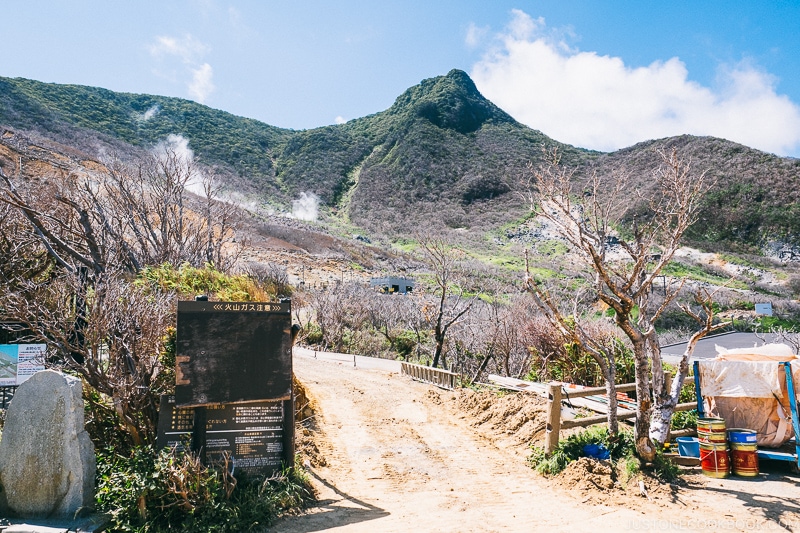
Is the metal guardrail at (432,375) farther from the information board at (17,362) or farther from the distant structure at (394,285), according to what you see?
the distant structure at (394,285)

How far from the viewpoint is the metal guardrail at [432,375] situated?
1597 centimetres

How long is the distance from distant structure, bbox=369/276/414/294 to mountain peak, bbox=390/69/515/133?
315ft

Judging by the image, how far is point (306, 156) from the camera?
126 meters

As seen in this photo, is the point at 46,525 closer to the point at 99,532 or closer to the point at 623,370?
the point at 99,532

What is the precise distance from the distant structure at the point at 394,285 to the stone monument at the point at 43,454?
34366 mm

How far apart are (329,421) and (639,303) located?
728 cm

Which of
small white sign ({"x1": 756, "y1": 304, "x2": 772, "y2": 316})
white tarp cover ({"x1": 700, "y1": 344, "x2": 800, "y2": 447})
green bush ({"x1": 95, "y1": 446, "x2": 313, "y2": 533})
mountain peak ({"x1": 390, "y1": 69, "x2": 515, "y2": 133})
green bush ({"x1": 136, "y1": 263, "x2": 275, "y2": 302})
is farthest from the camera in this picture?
mountain peak ({"x1": 390, "y1": 69, "x2": 515, "y2": 133})

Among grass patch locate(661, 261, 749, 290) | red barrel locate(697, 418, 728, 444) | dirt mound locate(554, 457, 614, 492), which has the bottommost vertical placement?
dirt mound locate(554, 457, 614, 492)

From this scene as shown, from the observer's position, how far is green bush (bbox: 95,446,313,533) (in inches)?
238

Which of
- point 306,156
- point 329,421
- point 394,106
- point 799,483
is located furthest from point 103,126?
point 799,483

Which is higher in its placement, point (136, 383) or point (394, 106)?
point (394, 106)

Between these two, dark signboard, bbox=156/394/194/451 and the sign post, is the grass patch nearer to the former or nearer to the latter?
the sign post

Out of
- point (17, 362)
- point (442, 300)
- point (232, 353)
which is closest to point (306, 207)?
point (442, 300)

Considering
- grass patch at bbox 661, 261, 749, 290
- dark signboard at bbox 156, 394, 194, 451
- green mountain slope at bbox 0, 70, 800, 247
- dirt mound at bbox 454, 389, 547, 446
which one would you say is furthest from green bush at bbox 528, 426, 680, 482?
green mountain slope at bbox 0, 70, 800, 247
